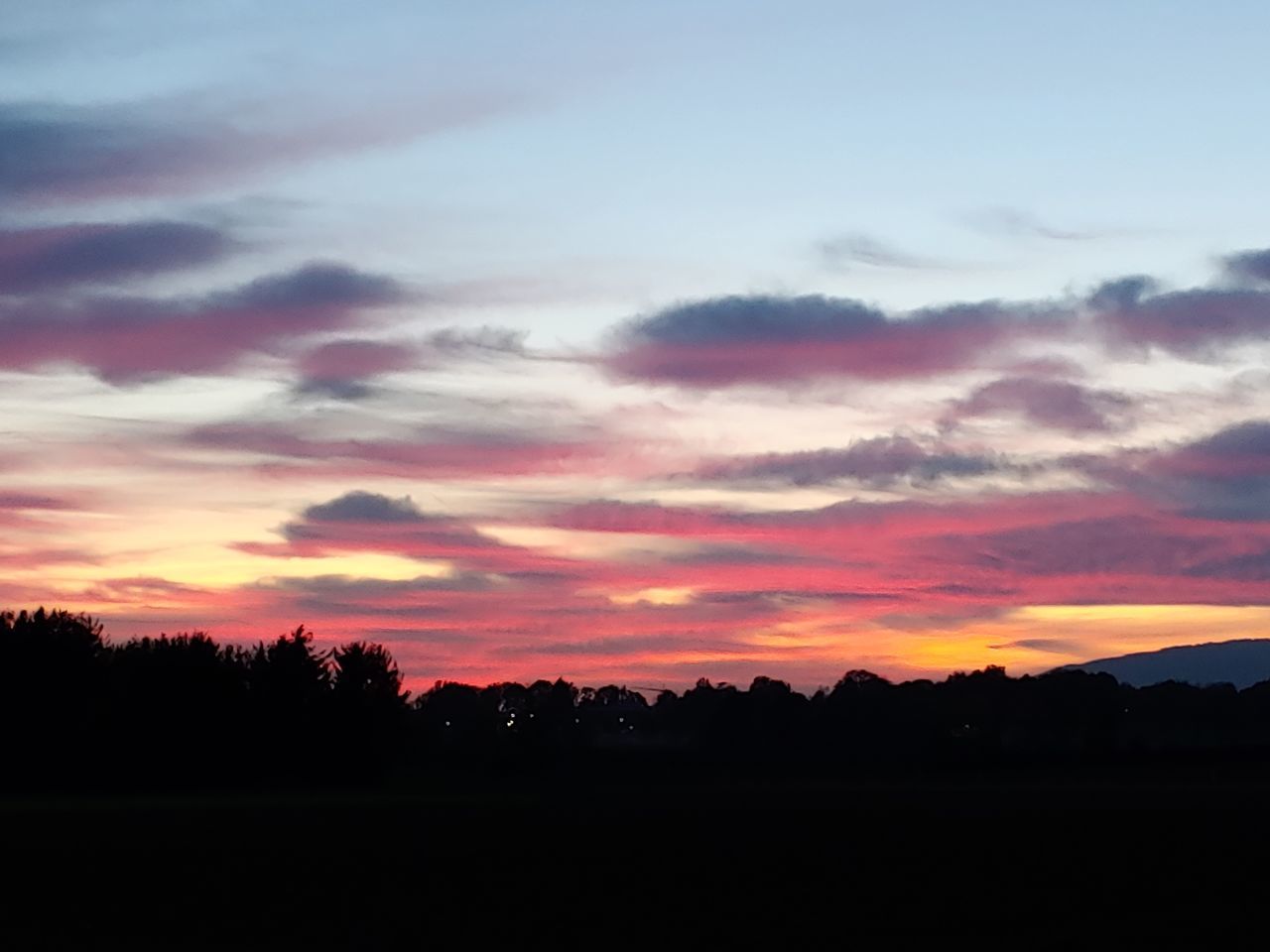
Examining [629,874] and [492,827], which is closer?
[629,874]

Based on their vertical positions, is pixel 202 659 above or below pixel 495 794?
above

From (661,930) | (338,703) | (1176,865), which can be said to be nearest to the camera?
(661,930)

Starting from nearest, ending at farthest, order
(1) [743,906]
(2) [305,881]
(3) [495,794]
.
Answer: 1. (1) [743,906]
2. (2) [305,881]
3. (3) [495,794]

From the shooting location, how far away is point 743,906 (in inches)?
1857

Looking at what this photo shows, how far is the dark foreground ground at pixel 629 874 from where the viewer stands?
140 ft

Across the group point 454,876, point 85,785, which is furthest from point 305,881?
point 85,785

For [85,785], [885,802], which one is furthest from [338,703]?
[885,802]

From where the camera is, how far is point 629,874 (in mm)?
56938

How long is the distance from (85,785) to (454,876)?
10923 cm

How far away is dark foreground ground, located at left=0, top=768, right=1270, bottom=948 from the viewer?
140ft

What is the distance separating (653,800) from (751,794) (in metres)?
11.9

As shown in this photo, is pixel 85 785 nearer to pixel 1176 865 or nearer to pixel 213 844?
pixel 213 844

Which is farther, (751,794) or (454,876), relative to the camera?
(751,794)

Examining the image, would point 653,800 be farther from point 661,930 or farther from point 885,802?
point 661,930
